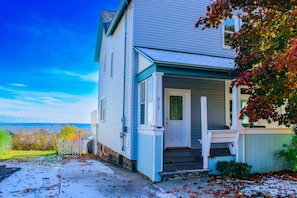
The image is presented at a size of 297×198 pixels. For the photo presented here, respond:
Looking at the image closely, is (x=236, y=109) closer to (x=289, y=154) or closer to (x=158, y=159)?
(x=289, y=154)

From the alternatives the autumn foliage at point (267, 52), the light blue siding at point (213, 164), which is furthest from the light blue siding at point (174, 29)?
the light blue siding at point (213, 164)

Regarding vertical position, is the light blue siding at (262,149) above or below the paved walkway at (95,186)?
above

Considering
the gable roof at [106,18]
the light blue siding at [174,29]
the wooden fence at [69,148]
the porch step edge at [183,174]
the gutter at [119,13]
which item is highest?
the gable roof at [106,18]

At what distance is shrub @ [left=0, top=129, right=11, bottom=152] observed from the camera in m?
15.5

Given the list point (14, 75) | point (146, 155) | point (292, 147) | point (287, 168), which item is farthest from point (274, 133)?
point (14, 75)

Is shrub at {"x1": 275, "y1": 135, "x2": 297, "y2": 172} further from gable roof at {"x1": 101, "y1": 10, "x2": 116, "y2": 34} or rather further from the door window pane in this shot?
gable roof at {"x1": 101, "y1": 10, "x2": 116, "y2": 34}

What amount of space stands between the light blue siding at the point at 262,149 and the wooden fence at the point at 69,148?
33.4ft

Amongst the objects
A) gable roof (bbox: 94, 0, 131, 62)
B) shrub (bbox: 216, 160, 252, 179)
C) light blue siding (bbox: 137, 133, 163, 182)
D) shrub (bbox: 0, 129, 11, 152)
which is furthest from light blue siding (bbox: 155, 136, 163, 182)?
shrub (bbox: 0, 129, 11, 152)

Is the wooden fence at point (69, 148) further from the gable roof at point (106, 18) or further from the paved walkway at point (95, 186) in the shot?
the gable roof at point (106, 18)

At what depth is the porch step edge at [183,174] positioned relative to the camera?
6359mm

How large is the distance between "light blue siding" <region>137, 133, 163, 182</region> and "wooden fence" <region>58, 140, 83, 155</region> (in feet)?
25.5

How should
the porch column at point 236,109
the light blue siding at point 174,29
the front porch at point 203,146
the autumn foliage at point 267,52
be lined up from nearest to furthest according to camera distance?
the autumn foliage at point 267,52 → the front porch at point 203,146 → the porch column at point 236,109 → the light blue siding at point 174,29

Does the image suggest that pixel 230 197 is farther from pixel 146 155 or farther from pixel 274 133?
pixel 274 133

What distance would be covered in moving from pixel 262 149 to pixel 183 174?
9.94 feet
